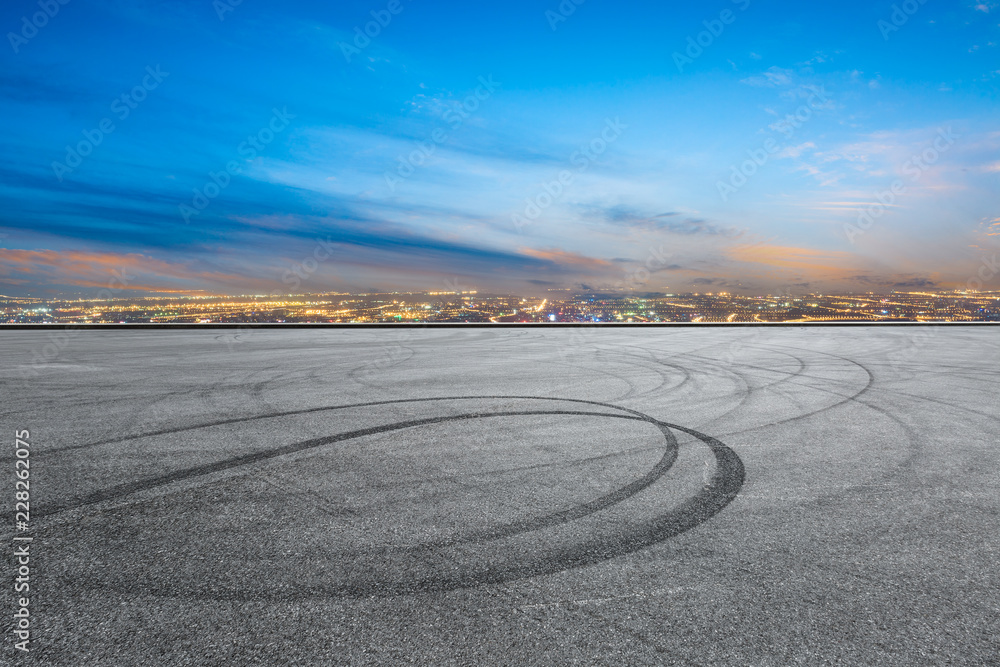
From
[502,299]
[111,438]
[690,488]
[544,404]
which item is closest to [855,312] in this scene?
[502,299]

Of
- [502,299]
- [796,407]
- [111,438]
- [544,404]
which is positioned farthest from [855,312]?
[111,438]

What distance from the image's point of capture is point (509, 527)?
2.87m

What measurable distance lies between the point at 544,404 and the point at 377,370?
3906 millimetres

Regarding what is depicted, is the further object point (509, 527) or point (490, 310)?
point (490, 310)

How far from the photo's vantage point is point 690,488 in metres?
3.46

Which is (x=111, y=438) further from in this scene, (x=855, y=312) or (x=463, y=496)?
(x=855, y=312)

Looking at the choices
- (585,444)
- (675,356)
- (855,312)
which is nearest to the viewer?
(585,444)

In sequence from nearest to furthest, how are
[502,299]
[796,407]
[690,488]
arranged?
1. [690,488]
2. [796,407]
3. [502,299]

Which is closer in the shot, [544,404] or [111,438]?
[111,438]

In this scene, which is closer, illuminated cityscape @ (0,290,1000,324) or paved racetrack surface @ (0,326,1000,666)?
paved racetrack surface @ (0,326,1000,666)

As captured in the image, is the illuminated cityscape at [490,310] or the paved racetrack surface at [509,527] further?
the illuminated cityscape at [490,310]

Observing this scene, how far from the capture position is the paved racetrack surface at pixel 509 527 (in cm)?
197

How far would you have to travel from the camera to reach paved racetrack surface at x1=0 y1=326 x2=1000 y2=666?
1.97 meters

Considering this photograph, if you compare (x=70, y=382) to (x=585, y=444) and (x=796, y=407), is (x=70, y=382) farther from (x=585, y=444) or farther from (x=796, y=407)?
(x=796, y=407)
